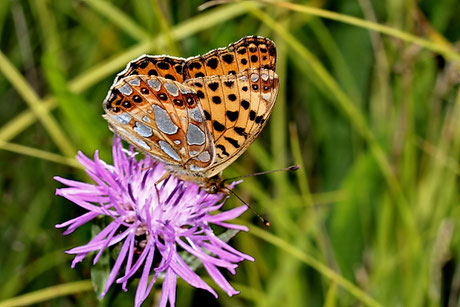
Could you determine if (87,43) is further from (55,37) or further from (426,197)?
(426,197)

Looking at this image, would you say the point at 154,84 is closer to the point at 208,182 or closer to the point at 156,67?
the point at 156,67

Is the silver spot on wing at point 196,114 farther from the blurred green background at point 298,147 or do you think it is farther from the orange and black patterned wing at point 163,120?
the blurred green background at point 298,147

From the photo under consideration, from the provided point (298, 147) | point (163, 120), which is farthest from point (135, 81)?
point (298, 147)

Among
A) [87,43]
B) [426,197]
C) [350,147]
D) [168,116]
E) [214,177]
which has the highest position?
[87,43]

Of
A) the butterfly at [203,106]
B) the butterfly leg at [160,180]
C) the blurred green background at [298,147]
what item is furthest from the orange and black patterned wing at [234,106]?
the blurred green background at [298,147]

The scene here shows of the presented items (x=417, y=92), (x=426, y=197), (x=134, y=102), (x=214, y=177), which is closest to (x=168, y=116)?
(x=134, y=102)

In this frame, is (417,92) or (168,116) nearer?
(168,116)

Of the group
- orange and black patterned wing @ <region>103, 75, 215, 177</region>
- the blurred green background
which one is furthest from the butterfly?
the blurred green background

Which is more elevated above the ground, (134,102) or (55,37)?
(55,37)
